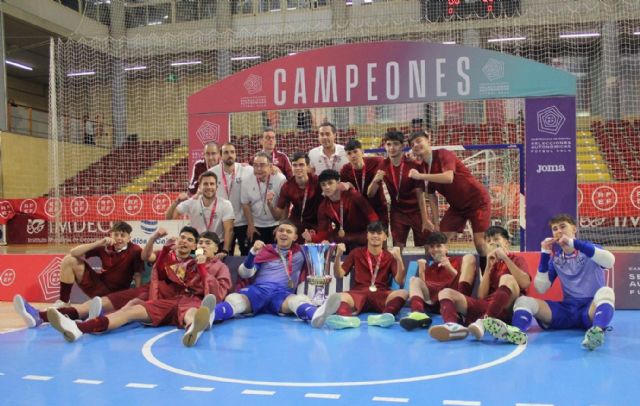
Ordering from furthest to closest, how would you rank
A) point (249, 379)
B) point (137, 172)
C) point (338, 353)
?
A: point (137, 172), point (338, 353), point (249, 379)

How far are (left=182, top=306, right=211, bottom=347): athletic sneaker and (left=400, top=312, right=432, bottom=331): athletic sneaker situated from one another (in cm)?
193

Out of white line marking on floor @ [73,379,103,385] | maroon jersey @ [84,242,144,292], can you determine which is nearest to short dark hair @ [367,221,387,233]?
maroon jersey @ [84,242,144,292]

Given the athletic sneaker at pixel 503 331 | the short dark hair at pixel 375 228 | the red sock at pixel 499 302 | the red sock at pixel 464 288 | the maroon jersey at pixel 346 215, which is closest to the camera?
the athletic sneaker at pixel 503 331

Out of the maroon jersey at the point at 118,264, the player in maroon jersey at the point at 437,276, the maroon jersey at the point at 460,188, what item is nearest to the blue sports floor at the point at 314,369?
the player in maroon jersey at the point at 437,276

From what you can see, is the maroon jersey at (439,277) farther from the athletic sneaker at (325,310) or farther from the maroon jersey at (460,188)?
the athletic sneaker at (325,310)

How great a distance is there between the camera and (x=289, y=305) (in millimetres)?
6496

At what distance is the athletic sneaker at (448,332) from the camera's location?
16.4 ft

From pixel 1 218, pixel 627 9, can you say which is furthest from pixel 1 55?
pixel 627 9

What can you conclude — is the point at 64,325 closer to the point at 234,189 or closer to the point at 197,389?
the point at 197,389

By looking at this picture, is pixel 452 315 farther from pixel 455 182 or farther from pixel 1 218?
pixel 1 218

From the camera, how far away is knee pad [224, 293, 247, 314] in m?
6.32

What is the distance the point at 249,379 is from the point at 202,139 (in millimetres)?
5801

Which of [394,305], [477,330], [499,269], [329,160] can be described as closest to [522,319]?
[477,330]

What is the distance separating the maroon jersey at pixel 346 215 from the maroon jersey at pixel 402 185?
41 cm
